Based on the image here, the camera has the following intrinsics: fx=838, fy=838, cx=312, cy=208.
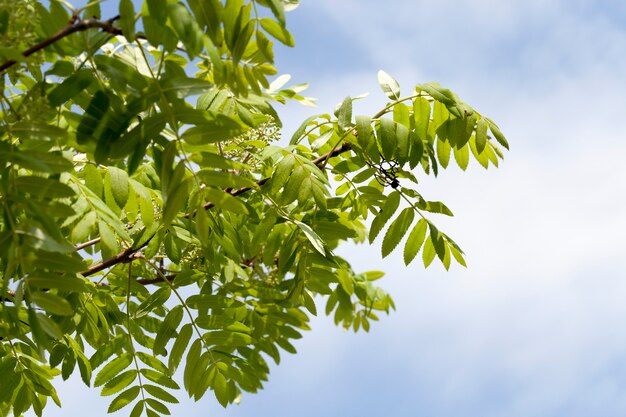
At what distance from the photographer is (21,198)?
2594 mm

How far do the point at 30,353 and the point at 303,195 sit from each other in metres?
1.59

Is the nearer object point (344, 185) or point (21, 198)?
point (21, 198)

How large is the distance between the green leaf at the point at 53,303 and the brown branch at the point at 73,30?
71 centimetres

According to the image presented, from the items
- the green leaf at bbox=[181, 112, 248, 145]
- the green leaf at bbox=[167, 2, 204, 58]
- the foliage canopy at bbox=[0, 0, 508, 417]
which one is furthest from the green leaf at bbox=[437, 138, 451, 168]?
the green leaf at bbox=[167, 2, 204, 58]

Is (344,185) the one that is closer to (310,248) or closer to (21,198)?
(310,248)

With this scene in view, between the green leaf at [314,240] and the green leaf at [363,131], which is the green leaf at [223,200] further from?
the green leaf at [363,131]

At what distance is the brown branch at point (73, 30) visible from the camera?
8.33 feet

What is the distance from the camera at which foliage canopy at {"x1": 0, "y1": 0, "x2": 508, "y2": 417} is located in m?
2.61

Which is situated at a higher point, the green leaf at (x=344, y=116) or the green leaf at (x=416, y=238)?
the green leaf at (x=344, y=116)

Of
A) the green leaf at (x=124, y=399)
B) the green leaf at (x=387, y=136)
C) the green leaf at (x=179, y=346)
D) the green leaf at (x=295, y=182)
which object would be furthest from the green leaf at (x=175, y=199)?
the green leaf at (x=124, y=399)

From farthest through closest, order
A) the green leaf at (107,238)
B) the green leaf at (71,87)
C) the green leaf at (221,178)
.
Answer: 1. the green leaf at (107,238)
2. the green leaf at (221,178)
3. the green leaf at (71,87)

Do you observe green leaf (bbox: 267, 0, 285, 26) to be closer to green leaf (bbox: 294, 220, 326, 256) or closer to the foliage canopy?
the foliage canopy

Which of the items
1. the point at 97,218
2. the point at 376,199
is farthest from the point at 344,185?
the point at 97,218

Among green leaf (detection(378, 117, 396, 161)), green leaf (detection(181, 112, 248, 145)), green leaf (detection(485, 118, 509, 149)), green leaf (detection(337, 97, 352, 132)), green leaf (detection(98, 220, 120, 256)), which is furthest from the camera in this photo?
green leaf (detection(485, 118, 509, 149))
